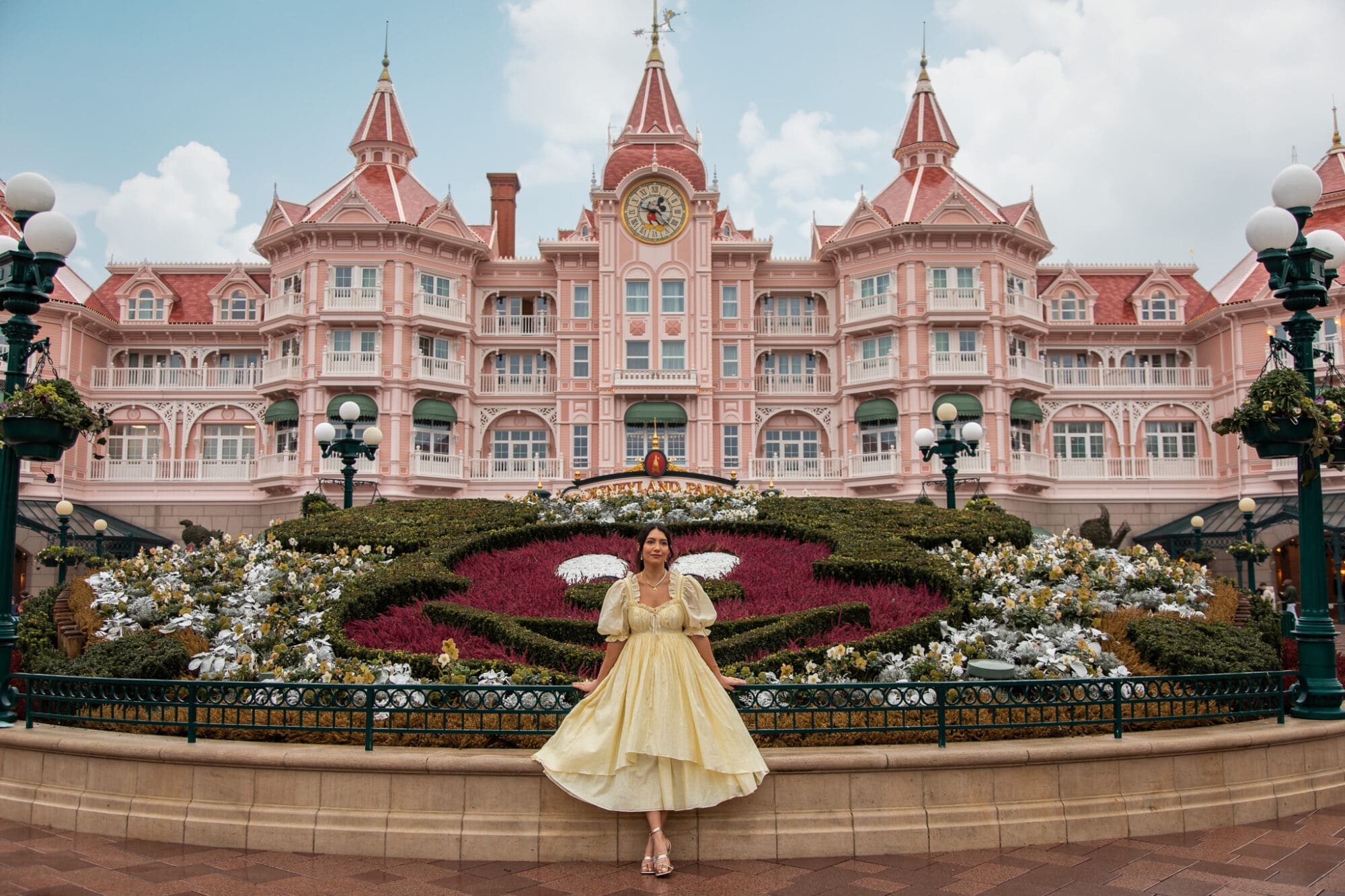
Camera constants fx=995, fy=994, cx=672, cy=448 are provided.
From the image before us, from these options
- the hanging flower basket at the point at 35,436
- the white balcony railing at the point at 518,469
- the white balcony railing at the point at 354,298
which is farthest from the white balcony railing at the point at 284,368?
the hanging flower basket at the point at 35,436

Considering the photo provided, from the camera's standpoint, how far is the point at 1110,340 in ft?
131

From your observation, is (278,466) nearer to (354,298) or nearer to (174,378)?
(354,298)

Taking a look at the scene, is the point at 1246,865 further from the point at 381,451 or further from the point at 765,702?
the point at 381,451

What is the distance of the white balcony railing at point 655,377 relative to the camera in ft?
120

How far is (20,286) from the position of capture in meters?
9.46

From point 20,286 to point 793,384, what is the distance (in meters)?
31.6

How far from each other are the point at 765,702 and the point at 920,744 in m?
1.28

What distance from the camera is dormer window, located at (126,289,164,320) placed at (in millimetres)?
39500

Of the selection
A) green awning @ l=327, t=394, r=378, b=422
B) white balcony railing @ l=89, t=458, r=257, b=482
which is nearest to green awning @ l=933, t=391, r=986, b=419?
green awning @ l=327, t=394, r=378, b=422

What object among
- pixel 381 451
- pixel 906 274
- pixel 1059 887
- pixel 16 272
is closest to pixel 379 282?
pixel 381 451

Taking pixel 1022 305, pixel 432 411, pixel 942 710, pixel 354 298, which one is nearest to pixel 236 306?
pixel 354 298

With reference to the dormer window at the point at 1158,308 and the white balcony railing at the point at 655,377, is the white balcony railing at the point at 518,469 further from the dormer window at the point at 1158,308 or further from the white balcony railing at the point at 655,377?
the dormer window at the point at 1158,308

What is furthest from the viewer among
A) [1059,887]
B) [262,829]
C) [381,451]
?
[381,451]

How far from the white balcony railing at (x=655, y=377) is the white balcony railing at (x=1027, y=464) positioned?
1187 centimetres
